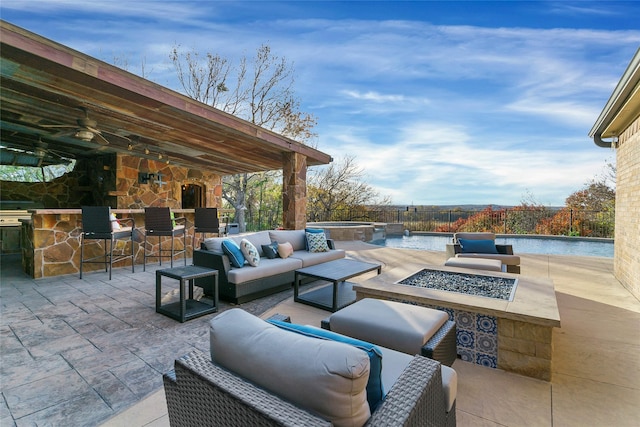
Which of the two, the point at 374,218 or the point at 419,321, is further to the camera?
the point at 374,218

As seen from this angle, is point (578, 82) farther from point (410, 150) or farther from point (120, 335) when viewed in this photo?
point (120, 335)

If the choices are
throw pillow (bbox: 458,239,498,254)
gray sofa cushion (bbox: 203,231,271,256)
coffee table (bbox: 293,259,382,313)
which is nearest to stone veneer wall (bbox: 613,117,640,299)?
throw pillow (bbox: 458,239,498,254)

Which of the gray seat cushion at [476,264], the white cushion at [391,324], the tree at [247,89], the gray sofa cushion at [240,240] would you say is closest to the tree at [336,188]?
the tree at [247,89]

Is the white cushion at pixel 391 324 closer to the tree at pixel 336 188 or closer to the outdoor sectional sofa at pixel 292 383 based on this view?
the outdoor sectional sofa at pixel 292 383

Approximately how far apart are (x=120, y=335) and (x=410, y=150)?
11.7 meters

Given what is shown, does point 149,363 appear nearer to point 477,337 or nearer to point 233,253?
point 233,253

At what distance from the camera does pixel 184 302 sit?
3139mm

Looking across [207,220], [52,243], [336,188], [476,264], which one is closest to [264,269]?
[476,264]

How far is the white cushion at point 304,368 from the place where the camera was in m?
0.89

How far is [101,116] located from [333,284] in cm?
412

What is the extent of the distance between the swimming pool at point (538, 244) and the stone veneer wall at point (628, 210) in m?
2.92

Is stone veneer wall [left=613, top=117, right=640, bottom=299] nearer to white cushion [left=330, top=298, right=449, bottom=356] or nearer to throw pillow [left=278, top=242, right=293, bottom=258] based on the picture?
white cushion [left=330, top=298, right=449, bottom=356]

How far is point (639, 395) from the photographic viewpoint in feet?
6.58

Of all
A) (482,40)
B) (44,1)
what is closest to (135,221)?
(44,1)
